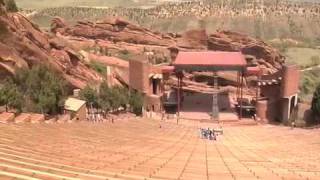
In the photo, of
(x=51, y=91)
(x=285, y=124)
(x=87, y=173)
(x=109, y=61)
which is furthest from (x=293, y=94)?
(x=87, y=173)

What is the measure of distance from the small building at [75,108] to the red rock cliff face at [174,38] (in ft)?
86.3

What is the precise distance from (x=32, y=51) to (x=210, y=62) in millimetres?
17494

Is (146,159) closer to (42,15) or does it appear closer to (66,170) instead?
(66,170)

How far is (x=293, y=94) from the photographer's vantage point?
1777 inches

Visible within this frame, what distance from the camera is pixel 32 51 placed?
111 ft

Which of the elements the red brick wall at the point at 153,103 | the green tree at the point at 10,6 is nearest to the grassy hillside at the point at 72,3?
the red brick wall at the point at 153,103

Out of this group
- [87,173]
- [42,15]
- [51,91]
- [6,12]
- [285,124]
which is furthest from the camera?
[42,15]

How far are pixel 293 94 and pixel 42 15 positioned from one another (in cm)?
7681

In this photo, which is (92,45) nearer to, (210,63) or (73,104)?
(210,63)

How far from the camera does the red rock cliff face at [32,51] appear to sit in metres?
31.5

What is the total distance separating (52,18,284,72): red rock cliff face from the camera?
55156 mm

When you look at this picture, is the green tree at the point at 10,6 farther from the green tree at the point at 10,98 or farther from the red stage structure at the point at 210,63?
the red stage structure at the point at 210,63

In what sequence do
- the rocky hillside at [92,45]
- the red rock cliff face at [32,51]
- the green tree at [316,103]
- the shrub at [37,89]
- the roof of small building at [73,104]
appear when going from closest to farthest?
the shrub at [37,89] < the roof of small building at [73,104] < the red rock cliff face at [32,51] < the rocky hillside at [92,45] < the green tree at [316,103]

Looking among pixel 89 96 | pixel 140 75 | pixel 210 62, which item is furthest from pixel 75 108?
pixel 210 62
